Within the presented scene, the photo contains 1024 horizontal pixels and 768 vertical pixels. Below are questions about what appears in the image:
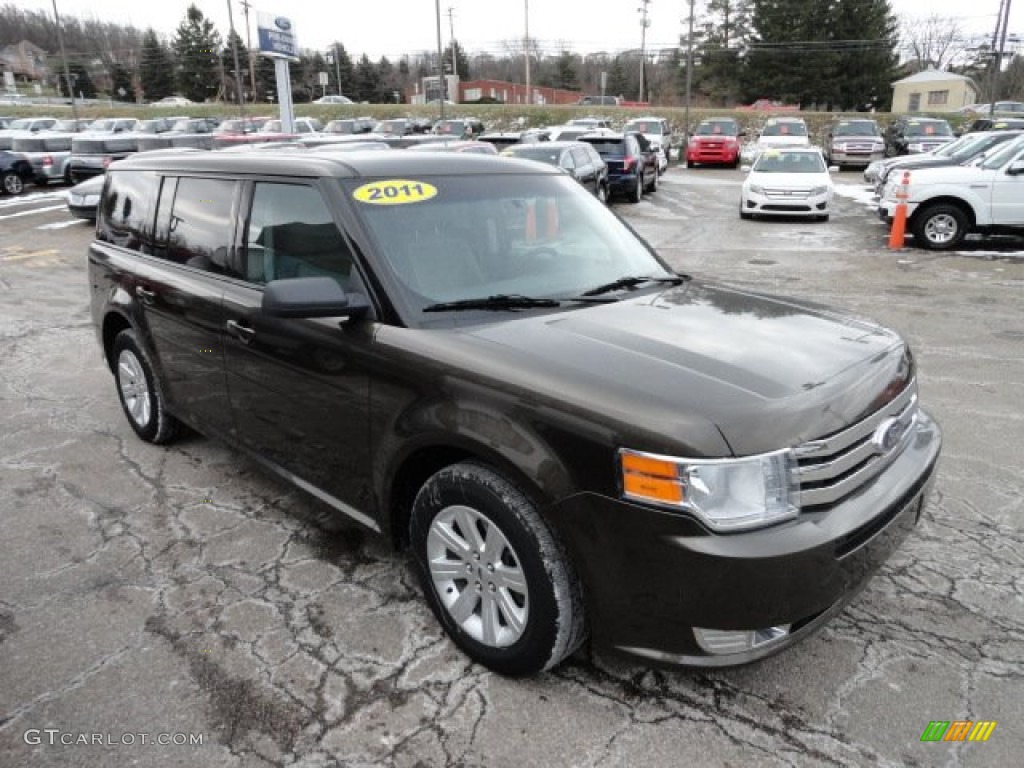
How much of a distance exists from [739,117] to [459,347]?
42.1m

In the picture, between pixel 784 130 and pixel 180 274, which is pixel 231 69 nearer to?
pixel 784 130

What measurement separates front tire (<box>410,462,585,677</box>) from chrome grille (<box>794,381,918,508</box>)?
0.80m

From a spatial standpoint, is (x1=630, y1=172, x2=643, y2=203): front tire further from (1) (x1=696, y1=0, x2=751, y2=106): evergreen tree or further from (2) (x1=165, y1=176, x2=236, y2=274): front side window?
(1) (x1=696, y1=0, x2=751, y2=106): evergreen tree

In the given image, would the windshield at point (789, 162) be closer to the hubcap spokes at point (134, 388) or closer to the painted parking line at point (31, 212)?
the hubcap spokes at point (134, 388)

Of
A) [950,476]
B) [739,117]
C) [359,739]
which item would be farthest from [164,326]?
[739,117]

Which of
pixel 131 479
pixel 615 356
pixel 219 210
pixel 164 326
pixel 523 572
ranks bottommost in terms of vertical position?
pixel 131 479

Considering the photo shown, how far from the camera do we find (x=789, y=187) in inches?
602

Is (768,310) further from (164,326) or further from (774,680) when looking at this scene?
(164,326)

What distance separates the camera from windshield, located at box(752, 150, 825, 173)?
52.4 ft

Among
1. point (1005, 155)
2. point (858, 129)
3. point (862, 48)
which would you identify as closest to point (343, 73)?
point (862, 48)

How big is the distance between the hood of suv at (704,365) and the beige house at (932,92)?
65.9 meters

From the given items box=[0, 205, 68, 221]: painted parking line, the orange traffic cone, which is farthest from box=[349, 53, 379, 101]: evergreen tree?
the orange traffic cone

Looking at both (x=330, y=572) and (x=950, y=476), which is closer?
(x=330, y=572)

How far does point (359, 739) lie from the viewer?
2.47m
